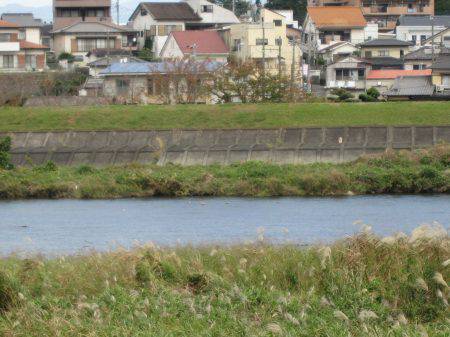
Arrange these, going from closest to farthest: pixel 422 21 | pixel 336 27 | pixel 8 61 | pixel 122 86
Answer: pixel 122 86 < pixel 8 61 < pixel 422 21 < pixel 336 27

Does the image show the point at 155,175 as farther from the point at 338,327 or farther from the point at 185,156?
the point at 338,327

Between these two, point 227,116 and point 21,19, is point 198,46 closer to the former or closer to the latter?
point 227,116

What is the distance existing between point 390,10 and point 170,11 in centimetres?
1823

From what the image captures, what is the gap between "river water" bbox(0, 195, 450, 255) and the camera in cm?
1859

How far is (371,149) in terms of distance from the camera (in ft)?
104

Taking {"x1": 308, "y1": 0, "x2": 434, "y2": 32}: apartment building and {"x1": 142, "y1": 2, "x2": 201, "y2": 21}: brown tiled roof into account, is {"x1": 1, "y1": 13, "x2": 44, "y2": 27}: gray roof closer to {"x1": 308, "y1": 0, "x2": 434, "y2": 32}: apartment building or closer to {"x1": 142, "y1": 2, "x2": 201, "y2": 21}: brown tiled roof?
{"x1": 142, "y1": 2, "x2": 201, "y2": 21}: brown tiled roof

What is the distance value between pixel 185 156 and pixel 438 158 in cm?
745

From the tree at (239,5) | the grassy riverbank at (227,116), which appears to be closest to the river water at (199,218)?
the grassy riverbank at (227,116)

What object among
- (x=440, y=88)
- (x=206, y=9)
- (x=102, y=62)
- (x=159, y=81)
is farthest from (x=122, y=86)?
(x=206, y=9)

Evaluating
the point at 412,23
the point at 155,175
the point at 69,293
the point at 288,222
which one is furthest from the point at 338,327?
the point at 412,23

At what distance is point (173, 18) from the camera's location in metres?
66.2

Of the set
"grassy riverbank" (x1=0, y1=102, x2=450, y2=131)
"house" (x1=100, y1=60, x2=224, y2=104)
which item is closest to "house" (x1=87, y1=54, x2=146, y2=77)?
"house" (x1=100, y1=60, x2=224, y2=104)

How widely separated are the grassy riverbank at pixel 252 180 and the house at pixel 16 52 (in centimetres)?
3356

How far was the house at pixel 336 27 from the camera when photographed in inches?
Answer: 2697
